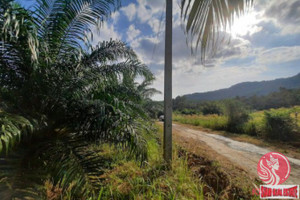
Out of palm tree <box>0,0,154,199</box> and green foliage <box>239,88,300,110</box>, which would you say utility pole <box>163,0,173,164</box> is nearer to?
palm tree <box>0,0,154,199</box>

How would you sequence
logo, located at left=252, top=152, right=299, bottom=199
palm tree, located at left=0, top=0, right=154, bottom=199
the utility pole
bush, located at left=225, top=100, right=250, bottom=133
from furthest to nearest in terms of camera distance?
bush, located at left=225, top=100, right=250, bottom=133
the utility pole
logo, located at left=252, top=152, right=299, bottom=199
palm tree, located at left=0, top=0, right=154, bottom=199

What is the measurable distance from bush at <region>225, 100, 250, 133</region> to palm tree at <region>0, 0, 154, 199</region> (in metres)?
6.98

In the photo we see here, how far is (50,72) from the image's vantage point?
231cm

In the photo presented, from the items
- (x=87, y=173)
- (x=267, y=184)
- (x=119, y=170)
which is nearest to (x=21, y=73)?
(x=87, y=173)

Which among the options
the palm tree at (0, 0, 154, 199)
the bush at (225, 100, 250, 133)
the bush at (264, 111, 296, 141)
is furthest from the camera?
the bush at (225, 100, 250, 133)

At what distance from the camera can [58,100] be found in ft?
7.64

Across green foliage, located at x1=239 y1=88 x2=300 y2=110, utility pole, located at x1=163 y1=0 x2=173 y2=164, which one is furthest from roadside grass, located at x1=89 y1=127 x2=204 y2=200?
green foliage, located at x1=239 y1=88 x2=300 y2=110

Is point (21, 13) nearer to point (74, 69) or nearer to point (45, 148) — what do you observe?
point (74, 69)

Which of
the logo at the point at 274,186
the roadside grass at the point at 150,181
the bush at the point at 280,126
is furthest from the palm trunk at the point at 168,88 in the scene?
the bush at the point at 280,126

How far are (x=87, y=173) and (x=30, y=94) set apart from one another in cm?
159

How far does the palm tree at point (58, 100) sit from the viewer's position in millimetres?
1626

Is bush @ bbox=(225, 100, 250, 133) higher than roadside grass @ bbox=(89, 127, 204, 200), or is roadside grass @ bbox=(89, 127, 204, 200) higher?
bush @ bbox=(225, 100, 250, 133)

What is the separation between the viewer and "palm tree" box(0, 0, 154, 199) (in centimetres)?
163

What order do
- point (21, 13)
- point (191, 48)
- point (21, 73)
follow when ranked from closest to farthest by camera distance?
point (191, 48)
point (21, 13)
point (21, 73)
